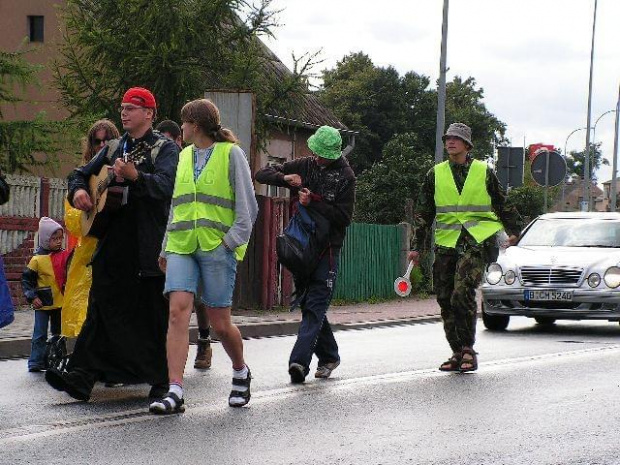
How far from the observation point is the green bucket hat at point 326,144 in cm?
1068

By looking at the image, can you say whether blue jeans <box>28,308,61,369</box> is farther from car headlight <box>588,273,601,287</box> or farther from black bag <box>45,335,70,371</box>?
car headlight <box>588,273,601,287</box>

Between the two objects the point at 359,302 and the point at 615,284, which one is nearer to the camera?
the point at 615,284

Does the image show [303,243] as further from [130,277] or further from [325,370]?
[130,277]

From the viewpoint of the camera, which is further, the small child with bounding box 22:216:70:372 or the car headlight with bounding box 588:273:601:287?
the car headlight with bounding box 588:273:601:287

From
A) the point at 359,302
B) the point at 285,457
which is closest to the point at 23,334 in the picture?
the point at 285,457

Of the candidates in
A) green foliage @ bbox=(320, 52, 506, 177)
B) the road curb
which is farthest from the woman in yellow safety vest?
green foliage @ bbox=(320, 52, 506, 177)

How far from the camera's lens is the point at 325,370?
435 inches

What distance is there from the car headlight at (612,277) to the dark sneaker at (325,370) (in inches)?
266

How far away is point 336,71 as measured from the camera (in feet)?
260

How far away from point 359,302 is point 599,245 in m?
7.32

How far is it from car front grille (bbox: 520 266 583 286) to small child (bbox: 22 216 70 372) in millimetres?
7068

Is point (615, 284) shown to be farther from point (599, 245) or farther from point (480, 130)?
point (480, 130)

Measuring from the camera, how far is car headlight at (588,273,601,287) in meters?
17.0

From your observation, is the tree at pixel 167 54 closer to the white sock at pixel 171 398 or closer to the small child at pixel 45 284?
the small child at pixel 45 284
